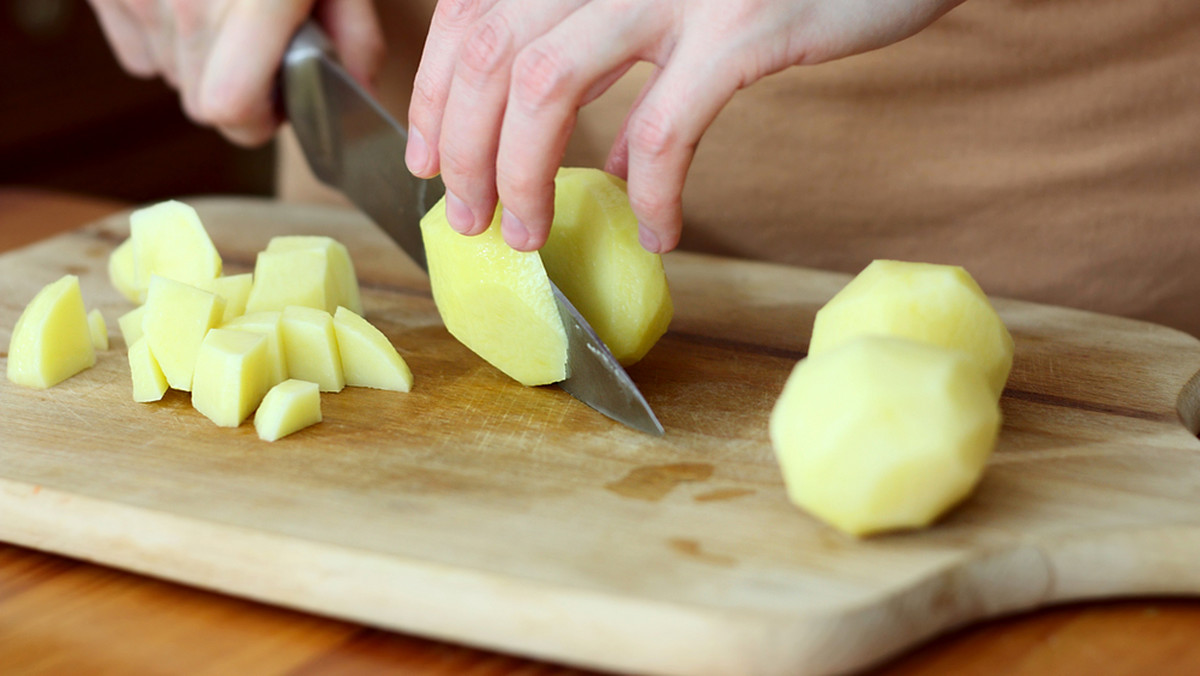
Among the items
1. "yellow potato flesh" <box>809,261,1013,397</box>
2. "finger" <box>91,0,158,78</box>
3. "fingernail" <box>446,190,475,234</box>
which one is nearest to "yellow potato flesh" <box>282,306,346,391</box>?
"fingernail" <box>446,190,475,234</box>

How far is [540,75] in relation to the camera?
1.33m

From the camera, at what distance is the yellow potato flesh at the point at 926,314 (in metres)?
1.38

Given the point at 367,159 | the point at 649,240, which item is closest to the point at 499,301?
the point at 649,240

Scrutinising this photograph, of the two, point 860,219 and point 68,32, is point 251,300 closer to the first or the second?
point 860,219

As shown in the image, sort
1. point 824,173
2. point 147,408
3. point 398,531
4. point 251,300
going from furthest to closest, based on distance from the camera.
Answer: point 824,173 → point 251,300 → point 147,408 → point 398,531

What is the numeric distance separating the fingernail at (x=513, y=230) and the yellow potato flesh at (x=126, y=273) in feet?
2.63

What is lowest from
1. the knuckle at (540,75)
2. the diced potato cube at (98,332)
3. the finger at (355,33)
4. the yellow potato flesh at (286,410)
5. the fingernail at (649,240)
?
the diced potato cube at (98,332)

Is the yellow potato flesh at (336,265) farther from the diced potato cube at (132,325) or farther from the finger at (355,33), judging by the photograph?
the finger at (355,33)

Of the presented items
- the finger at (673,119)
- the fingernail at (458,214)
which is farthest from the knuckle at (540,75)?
the fingernail at (458,214)

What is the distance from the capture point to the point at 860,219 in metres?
2.22

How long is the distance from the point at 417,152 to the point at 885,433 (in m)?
0.79

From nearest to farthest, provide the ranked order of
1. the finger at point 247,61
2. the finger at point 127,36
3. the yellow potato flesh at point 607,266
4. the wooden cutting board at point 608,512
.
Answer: the wooden cutting board at point 608,512 < the yellow potato flesh at point 607,266 < the finger at point 247,61 < the finger at point 127,36

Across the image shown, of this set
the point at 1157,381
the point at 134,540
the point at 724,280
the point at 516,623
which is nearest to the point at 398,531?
the point at 516,623

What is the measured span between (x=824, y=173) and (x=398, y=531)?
52.0 inches
